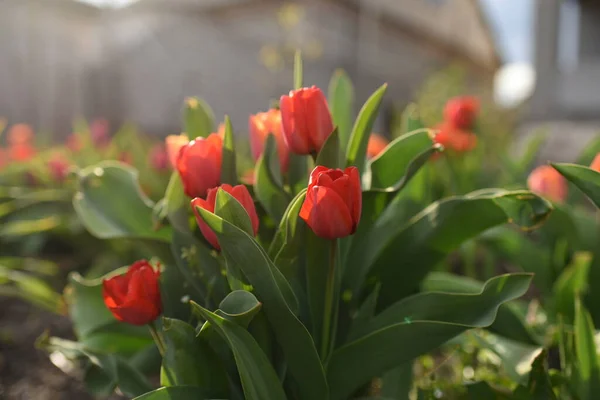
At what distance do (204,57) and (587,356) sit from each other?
8870 millimetres

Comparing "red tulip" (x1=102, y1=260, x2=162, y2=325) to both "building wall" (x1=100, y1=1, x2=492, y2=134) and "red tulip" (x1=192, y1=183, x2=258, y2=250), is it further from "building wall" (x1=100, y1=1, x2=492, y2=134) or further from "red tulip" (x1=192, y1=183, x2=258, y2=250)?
"building wall" (x1=100, y1=1, x2=492, y2=134)

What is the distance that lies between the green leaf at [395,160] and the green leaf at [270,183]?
0.14 m

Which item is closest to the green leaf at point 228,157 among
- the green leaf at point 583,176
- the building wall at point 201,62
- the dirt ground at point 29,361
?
the green leaf at point 583,176

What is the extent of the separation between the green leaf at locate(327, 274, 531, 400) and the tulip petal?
0.55ft

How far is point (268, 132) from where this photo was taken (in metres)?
0.87

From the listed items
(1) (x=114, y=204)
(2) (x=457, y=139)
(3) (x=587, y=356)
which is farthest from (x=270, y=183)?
(2) (x=457, y=139)

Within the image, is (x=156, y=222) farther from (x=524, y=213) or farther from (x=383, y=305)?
(x=524, y=213)

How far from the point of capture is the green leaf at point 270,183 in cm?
85

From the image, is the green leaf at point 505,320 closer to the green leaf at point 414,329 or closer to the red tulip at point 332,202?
the green leaf at point 414,329

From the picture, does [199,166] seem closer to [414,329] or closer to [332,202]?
[332,202]

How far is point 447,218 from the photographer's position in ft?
2.92

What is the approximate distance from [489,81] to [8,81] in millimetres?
11860

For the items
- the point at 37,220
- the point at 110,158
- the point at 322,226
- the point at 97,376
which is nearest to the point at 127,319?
the point at 97,376

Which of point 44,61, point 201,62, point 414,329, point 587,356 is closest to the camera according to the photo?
point 414,329
